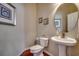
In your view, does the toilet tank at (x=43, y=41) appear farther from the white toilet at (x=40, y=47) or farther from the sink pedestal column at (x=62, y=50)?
the sink pedestal column at (x=62, y=50)

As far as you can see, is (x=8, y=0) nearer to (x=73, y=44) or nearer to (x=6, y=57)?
(x=6, y=57)

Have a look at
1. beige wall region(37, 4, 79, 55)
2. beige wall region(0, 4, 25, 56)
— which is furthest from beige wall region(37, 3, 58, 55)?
beige wall region(0, 4, 25, 56)

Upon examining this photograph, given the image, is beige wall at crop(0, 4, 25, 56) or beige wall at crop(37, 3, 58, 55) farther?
beige wall at crop(37, 3, 58, 55)

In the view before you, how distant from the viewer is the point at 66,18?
4.53ft

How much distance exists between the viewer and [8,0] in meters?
1.29

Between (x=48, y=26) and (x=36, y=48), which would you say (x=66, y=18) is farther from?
(x=36, y=48)

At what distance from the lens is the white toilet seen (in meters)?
1.33

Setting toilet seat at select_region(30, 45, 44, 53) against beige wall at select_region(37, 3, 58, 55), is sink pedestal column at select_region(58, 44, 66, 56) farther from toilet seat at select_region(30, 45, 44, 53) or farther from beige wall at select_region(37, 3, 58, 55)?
toilet seat at select_region(30, 45, 44, 53)

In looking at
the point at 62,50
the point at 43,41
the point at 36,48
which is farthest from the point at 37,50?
the point at 62,50

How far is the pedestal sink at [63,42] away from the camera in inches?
52.4

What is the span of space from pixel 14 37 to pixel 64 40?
0.60 metres

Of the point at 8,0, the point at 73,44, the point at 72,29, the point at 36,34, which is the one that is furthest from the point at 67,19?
the point at 8,0

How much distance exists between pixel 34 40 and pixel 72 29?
493 millimetres

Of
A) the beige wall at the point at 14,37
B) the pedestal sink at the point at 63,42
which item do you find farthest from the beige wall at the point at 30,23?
the pedestal sink at the point at 63,42
